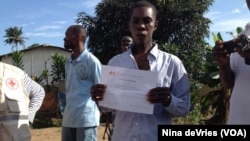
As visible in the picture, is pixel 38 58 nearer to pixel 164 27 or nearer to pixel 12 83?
pixel 164 27

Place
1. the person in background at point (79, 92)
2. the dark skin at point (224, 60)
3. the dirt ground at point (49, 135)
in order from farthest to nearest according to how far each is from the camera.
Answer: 1. the dirt ground at point (49, 135)
2. the person in background at point (79, 92)
3. the dark skin at point (224, 60)

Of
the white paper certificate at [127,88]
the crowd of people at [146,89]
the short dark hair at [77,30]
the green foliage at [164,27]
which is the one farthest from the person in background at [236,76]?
the green foliage at [164,27]

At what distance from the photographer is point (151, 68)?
7.64ft

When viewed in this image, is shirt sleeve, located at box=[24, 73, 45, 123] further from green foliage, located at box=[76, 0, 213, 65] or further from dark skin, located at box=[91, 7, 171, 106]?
green foliage, located at box=[76, 0, 213, 65]

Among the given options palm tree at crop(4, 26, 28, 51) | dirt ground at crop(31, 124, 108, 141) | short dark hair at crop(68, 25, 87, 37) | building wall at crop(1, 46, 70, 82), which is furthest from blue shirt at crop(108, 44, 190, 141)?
palm tree at crop(4, 26, 28, 51)

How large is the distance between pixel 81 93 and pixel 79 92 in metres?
0.02

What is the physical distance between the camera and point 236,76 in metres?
2.25

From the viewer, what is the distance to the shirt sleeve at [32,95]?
2.87m

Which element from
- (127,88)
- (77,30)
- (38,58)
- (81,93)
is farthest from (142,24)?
(38,58)

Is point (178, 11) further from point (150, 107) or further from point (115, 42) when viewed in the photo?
point (150, 107)

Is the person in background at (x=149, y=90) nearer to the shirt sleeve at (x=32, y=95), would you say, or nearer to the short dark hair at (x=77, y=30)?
the shirt sleeve at (x=32, y=95)

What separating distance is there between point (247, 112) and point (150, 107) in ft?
1.77

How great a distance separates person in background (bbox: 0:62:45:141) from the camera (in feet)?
8.84

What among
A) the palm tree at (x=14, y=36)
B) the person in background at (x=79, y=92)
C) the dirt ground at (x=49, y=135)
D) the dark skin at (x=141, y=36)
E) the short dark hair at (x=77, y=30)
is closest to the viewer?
the dark skin at (x=141, y=36)
